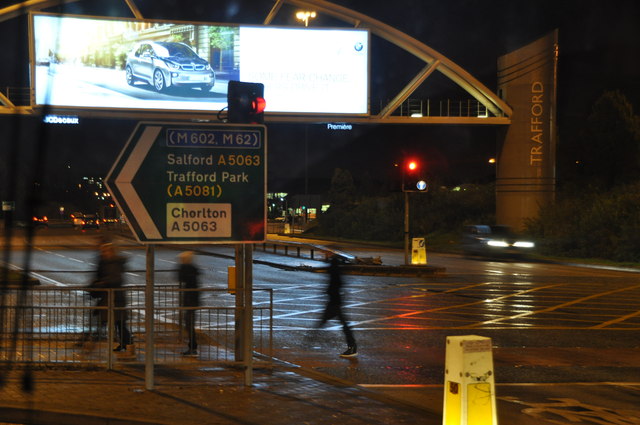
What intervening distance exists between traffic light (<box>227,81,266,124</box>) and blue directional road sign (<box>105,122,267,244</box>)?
0.36 m

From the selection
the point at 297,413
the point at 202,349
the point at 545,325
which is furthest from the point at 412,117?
the point at 297,413

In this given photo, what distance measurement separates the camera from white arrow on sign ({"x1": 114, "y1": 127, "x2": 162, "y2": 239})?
7848 mm

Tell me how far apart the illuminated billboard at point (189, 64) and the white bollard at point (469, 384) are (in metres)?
31.5

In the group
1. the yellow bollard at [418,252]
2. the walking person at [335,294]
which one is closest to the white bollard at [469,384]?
the walking person at [335,294]

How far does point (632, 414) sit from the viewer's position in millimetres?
8078

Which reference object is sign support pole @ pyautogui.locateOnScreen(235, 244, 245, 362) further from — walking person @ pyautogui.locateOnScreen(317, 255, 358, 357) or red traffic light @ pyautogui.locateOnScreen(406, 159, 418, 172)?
red traffic light @ pyautogui.locateOnScreen(406, 159, 418, 172)

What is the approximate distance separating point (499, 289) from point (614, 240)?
1822 centimetres

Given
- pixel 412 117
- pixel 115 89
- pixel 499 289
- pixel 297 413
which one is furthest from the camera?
pixel 412 117

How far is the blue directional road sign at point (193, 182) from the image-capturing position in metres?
7.91

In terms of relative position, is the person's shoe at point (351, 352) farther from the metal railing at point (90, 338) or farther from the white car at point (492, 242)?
the white car at point (492, 242)

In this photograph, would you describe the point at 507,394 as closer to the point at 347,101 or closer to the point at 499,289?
the point at 499,289

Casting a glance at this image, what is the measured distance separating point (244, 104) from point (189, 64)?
2886cm

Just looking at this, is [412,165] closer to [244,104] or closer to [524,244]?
[244,104]

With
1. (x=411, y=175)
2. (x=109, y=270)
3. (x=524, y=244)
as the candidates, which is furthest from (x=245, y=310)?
(x=524, y=244)
